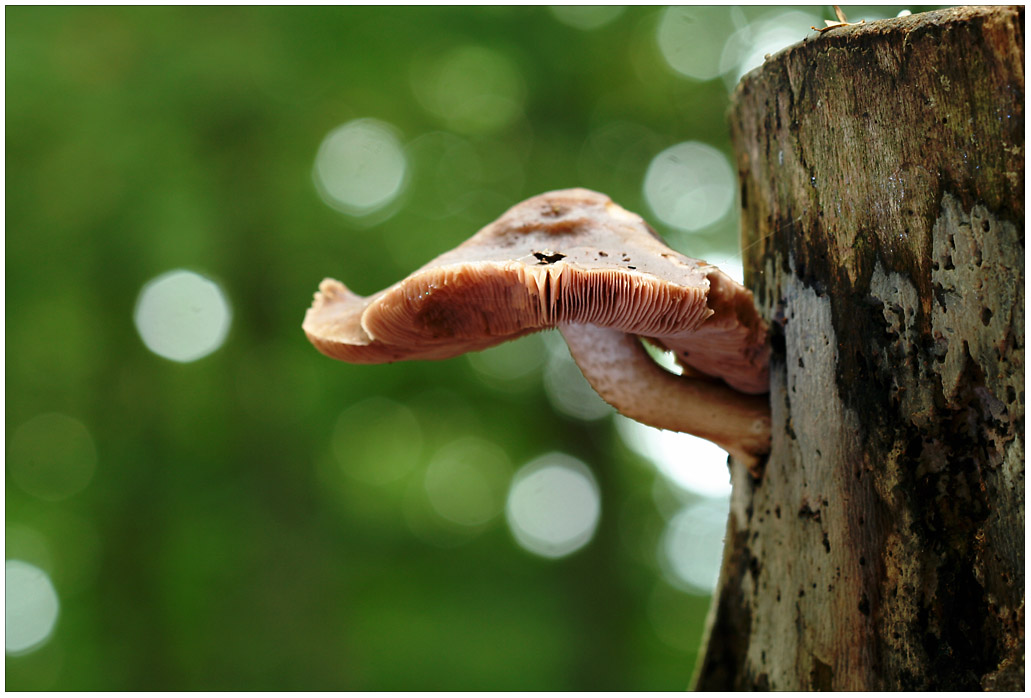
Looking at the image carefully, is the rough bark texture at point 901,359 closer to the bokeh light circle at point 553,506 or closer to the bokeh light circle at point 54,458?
the bokeh light circle at point 553,506

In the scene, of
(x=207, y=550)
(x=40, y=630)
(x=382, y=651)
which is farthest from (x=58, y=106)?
(x=382, y=651)

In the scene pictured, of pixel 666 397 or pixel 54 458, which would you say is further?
pixel 54 458

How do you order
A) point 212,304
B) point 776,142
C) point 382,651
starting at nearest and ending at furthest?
point 776,142
point 212,304
point 382,651

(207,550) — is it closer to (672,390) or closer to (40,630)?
(40,630)

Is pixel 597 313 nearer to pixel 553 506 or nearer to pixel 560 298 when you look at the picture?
pixel 560 298

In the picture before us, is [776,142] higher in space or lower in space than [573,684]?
higher

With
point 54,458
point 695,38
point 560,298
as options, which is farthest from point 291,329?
point 560,298

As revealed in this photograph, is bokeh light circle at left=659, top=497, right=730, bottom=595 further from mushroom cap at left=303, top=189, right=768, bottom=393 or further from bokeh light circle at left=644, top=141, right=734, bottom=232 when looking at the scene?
mushroom cap at left=303, top=189, right=768, bottom=393
